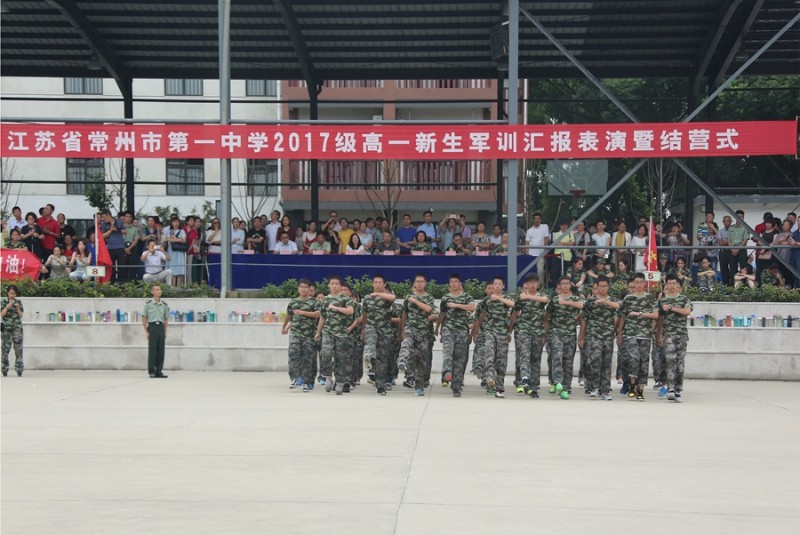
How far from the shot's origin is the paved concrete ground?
7.50 metres

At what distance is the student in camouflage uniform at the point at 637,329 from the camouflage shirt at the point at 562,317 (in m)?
0.66

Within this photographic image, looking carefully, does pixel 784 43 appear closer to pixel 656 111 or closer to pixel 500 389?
pixel 500 389

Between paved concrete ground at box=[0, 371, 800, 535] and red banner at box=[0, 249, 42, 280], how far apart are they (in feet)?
20.0

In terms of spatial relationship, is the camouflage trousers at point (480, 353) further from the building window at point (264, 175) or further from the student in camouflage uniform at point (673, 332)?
the building window at point (264, 175)

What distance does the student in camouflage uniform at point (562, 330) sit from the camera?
1526 cm

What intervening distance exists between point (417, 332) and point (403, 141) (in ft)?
18.6

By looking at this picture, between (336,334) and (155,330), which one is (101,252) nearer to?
(155,330)

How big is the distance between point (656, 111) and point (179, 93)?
18.3 meters

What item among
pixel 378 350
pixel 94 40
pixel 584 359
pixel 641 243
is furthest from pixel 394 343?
pixel 94 40

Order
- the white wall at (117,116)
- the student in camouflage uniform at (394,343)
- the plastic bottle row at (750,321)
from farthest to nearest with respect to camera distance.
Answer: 1. the white wall at (117,116)
2. the plastic bottle row at (750,321)
3. the student in camouflage uniform at (394,343)

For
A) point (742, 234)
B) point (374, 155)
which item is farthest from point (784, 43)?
point (374, 155)

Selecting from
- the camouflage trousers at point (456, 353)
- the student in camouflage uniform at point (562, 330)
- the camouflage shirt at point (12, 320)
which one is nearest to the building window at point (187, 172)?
the camouflage shirt at point (12, 320)

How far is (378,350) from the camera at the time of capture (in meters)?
15.7

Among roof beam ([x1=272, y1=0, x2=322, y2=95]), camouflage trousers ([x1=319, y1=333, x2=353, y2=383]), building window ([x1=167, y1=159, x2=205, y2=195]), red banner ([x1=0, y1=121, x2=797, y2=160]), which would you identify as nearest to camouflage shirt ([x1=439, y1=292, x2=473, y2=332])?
camouflage trousers ([x1=319, y1=333, x2=353, y2=383])
